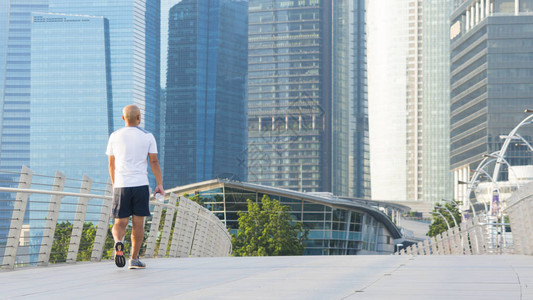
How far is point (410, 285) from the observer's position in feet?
24.9

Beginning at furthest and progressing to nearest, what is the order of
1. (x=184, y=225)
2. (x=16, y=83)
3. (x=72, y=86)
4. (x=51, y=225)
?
(x=16, y=83), (x=72, y=86), (x=184, y=225), (x=51, y=225)

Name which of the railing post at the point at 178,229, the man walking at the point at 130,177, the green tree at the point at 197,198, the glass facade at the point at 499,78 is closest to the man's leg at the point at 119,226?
the man walking at the point at 130,177

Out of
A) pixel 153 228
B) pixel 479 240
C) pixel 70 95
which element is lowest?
pixel 479 240

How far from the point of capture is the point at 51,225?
40.7ft

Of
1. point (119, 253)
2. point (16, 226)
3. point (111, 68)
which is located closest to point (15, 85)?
point (111, 68)

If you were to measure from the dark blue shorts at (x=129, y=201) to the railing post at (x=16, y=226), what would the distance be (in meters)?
1.43

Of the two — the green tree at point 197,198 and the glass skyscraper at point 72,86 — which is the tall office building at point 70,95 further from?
the green tree at point 197,198

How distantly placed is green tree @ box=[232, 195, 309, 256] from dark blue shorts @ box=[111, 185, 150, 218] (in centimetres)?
5661

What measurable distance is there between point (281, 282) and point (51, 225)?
5.30 metres

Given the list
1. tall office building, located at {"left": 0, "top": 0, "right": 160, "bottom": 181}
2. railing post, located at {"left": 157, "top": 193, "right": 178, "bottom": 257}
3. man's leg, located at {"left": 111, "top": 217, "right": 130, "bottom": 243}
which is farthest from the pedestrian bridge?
tall office building, located at {"left": 0, "top": 0, "right": 160, "bottom": 181}

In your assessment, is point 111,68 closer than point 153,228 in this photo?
No

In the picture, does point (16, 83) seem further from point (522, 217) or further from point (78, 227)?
point (78, 227)

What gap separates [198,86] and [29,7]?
35.2m

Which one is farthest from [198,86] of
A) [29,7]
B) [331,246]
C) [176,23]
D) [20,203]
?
[20,203]
